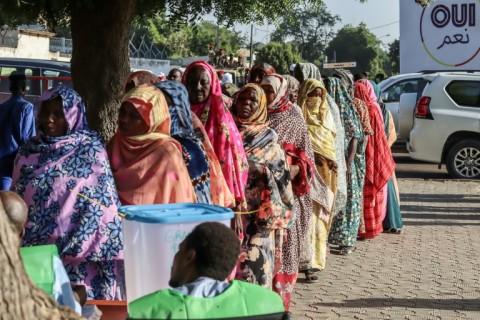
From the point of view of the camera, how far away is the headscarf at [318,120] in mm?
9695

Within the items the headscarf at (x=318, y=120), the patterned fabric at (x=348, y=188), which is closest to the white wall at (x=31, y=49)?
the patterned fabric at (x=348, y=188)

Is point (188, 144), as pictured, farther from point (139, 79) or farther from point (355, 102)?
point (355, 102)

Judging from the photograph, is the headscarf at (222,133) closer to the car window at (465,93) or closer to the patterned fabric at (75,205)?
the patterned fabric at (75,205)

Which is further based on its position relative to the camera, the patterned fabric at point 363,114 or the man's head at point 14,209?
the patterned fabric at point 363,114

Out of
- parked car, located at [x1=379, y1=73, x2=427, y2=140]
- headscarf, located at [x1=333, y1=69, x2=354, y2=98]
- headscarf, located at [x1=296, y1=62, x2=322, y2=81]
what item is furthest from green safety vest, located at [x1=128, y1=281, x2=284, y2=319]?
parked car, located at [x1=379, y1=73, x2=427, y2=140]

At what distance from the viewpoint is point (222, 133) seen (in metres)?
6.97

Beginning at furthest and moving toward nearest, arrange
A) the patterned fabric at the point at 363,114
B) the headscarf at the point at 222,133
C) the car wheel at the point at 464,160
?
the car wheel at the point at 464,160, the patterned fabric at the point at 363,114, the headscarf at the point at 222,133

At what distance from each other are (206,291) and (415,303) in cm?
518

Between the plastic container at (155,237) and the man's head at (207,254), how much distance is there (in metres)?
0.67

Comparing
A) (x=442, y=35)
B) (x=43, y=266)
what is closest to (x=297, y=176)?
(x=43, y=266)

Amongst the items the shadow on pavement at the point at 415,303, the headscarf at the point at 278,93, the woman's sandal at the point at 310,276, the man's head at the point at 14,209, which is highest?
the headscarf at the point at 278,93

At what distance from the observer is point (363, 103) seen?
37.4ft

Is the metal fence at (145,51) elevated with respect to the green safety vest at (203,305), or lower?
elevated

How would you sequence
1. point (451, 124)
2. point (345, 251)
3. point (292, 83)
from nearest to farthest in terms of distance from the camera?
point (292, 83), point (345, 251), point (451, 124)
